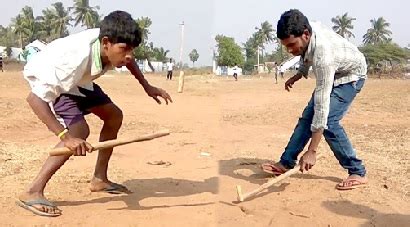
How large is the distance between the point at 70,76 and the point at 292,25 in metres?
1.75

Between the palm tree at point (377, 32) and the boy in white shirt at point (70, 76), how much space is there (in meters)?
92.5

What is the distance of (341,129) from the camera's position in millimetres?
4645

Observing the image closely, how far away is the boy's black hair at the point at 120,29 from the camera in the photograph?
11.6ft

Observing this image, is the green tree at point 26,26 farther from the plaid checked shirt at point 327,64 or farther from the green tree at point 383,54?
the plaid checked shirt at point 327,64

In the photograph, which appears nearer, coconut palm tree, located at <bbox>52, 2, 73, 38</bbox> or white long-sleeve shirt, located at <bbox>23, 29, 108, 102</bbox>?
white long-sleeve shirt, located at <bbox>23, 29, 108, 102</bbox>

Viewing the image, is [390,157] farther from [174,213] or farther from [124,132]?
[124,132]

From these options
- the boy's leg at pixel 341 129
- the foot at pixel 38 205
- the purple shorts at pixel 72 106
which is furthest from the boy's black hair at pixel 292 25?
the foot at pixel 38 205

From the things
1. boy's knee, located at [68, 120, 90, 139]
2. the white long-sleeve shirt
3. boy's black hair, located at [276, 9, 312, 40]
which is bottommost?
boy's knee, located at [68, 120, 90, 139]

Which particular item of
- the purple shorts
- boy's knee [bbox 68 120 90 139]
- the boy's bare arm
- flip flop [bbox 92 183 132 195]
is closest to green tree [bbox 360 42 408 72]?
flip flop [bbox 92 183 132 195]

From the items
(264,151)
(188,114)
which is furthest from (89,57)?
(188,114)

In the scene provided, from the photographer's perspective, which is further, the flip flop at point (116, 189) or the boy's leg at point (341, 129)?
the boy's leg at point (341, 129)

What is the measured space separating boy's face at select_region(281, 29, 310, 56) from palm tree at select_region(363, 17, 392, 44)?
91.5 metres

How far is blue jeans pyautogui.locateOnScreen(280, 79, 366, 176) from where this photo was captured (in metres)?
4.60

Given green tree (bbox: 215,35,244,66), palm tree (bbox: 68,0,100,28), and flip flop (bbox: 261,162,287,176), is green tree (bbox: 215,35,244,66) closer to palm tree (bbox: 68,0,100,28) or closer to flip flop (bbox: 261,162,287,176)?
palm tree (bbox: 68,0,100,28)
